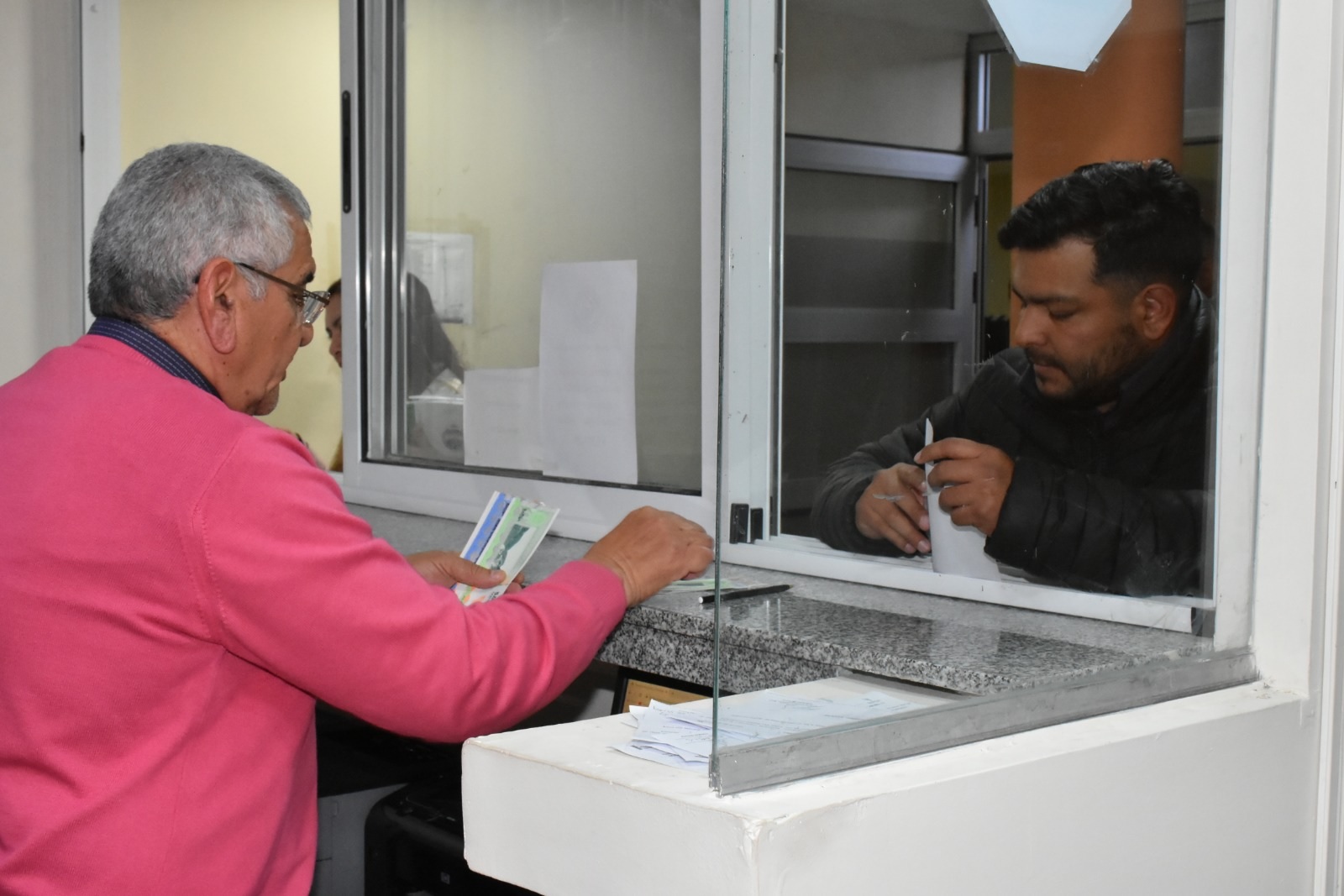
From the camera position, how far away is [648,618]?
4.38 feet

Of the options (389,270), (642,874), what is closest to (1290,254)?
(642,874)

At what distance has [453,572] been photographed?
4.90 feet

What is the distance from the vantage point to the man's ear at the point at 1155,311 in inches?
38.7

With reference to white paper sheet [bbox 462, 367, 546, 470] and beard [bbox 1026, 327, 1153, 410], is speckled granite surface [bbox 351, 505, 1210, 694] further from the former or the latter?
white paper sheet [bbox 462, 367, 546, 470]

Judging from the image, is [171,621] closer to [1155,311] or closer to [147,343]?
[147,343]

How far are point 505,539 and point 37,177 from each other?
5.55 ft

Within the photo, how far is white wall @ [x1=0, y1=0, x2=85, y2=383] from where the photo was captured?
2641 mm

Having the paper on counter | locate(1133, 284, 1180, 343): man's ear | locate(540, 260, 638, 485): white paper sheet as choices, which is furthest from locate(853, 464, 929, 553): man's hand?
locate(540, 260, 638, 485): white paper sheet

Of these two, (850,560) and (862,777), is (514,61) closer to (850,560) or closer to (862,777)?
(850,560)

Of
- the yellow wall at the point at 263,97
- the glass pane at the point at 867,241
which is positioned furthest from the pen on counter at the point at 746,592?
the yellow wall at the point at 263,97

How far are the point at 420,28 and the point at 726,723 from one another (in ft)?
5.94

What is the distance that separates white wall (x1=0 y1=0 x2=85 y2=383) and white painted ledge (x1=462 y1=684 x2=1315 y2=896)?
7.42 ft

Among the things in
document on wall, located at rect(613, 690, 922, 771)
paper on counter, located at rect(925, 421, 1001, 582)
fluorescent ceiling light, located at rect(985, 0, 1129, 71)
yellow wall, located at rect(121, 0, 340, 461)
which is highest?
yellow wall, located at rect(121, 0, 340, 461)

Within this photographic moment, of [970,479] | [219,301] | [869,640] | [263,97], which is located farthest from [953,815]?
[263,97]
